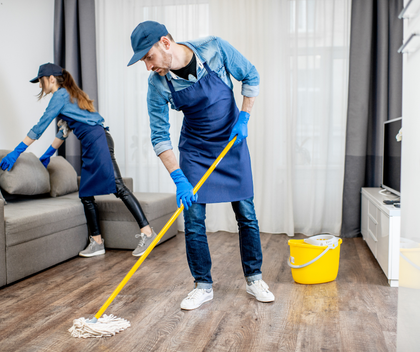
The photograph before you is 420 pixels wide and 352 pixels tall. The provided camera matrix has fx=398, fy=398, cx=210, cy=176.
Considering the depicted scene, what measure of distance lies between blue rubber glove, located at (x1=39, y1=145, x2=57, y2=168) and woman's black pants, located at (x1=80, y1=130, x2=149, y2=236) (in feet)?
1.75

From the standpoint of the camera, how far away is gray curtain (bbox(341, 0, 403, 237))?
123 inches

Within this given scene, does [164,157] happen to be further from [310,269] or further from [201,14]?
[201,14]

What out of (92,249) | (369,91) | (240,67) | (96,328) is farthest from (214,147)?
(369,91)

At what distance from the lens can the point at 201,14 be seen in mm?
3477

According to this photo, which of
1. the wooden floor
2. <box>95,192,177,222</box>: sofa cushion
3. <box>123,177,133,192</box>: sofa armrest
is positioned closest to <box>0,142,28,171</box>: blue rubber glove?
<box>95,192,177,222</box>: sofa cushion

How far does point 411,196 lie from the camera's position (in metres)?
1.03

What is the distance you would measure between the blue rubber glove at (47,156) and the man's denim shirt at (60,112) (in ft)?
1.21

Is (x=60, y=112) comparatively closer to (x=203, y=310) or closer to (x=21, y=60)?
(x=21, y=60)

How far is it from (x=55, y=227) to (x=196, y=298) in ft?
3.72

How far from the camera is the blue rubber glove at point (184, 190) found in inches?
69.2

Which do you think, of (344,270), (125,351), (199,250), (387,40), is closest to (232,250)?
(344,270)

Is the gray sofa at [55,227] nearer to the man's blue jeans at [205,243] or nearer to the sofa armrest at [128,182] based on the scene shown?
the sofa armrest at [128,182]

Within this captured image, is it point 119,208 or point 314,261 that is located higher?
point 119,208

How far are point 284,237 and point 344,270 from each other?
0.92 m
